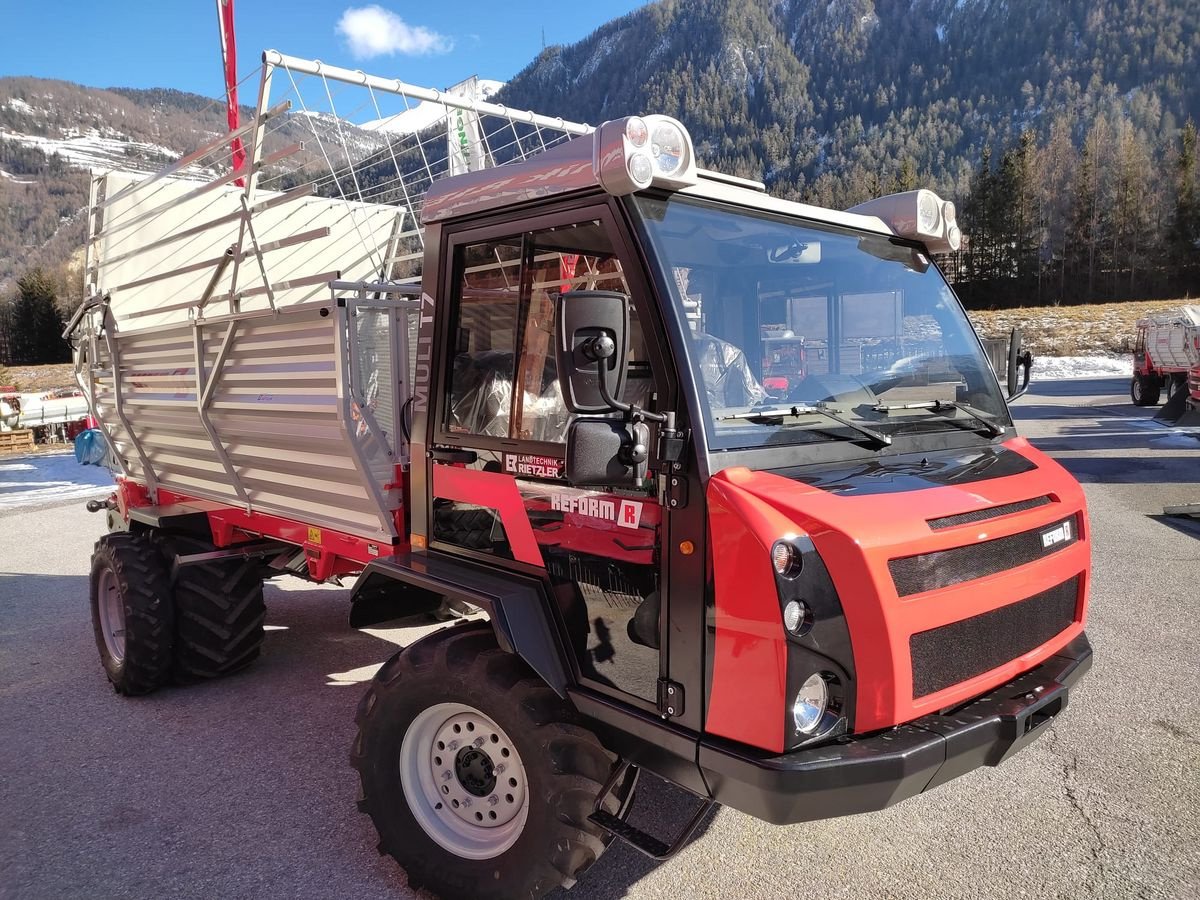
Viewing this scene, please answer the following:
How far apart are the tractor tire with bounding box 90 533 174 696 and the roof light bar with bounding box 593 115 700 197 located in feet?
12.2

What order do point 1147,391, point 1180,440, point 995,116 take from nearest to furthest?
point 1180,440 < point 1147,391 < point 995,116

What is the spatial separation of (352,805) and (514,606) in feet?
5.49

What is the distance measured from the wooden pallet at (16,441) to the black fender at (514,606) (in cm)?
1982

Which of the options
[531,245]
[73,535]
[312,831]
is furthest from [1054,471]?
[73,535]

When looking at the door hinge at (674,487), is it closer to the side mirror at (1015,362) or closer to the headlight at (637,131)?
the headlight at (637,131)

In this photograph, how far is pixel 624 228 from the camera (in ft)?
7.77

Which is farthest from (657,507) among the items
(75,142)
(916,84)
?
(916,84)

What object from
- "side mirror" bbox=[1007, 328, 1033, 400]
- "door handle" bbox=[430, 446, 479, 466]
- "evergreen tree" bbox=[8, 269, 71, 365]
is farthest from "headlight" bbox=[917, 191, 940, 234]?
"evergreen tree" bbox=[8, 269, 71, 365]

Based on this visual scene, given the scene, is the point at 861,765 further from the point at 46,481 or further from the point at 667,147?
the point at 46,481

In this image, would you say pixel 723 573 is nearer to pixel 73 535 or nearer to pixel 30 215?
pixel 73 535

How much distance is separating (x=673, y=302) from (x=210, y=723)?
3688 mm

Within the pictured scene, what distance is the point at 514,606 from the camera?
2555mm

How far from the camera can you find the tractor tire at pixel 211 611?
4629mm

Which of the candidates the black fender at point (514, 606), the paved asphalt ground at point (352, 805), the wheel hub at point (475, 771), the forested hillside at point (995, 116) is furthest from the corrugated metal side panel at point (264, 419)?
the forested hillside at point (995, 116)
